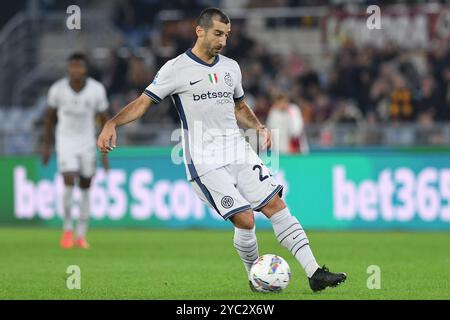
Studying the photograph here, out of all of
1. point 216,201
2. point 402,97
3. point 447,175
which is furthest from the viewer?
point 402,97

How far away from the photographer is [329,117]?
22.4 meters

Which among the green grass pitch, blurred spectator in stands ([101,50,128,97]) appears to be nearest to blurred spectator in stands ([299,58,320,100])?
blurred spectator in stands ([101,50,128,97])

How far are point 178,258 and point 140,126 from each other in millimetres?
8873

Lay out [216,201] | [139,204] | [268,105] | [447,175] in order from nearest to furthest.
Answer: [216,201] < [447,175] < [139,204] < [268,105]

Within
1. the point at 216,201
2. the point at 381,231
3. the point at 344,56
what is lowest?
the point at 381,231

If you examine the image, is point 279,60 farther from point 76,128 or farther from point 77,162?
point 77,162

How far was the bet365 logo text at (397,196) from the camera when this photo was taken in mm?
17875

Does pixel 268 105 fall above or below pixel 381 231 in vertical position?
above

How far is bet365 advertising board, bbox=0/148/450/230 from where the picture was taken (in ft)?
59.2

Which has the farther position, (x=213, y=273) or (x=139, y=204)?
(x=139, y=204)

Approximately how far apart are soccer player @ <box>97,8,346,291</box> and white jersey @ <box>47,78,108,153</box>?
20.6 ft

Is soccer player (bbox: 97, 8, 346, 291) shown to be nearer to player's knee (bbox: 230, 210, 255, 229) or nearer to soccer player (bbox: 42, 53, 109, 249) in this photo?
player's knee (bbox: 230, 210, 255, 229)
